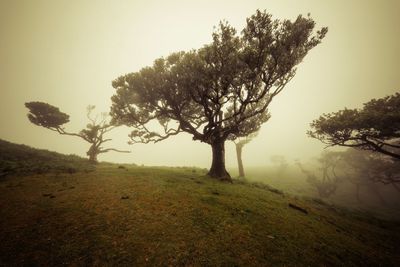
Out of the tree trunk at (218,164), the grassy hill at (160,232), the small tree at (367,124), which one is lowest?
the grassy hill at (160,232)

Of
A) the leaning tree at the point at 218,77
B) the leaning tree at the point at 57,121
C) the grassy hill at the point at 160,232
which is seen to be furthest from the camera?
the leaning tree at the point at 57,121

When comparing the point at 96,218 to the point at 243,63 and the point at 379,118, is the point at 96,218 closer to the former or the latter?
Answer: the point at 243,63

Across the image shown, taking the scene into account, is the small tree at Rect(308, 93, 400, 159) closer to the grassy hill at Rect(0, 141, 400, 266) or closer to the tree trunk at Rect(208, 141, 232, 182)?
the grassy hill at Rect(0, 141, 400, 266)

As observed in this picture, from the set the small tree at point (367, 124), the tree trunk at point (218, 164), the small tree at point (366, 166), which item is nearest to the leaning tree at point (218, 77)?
the tree trunk at point (218, 164)

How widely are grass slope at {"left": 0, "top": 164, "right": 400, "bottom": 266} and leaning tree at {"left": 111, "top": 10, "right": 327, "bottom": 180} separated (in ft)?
34.4

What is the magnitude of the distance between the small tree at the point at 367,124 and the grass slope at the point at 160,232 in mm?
11019

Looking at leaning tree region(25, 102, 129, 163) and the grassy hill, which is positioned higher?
leaning tree region(25, 102, 129, 163)

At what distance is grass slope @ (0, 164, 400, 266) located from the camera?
20.5 feet

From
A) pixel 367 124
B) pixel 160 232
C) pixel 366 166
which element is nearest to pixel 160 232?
pixel 160 232

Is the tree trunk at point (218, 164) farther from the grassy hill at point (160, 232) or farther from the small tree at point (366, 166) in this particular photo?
the small tree at point (366, 166)

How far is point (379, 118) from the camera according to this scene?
18.7 m

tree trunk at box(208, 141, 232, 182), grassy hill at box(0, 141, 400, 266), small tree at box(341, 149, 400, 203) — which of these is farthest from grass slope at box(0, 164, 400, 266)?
small tree at box(341, 149, 400, 203)

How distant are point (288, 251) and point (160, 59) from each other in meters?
21.6

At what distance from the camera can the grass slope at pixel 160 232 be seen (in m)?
6.26
